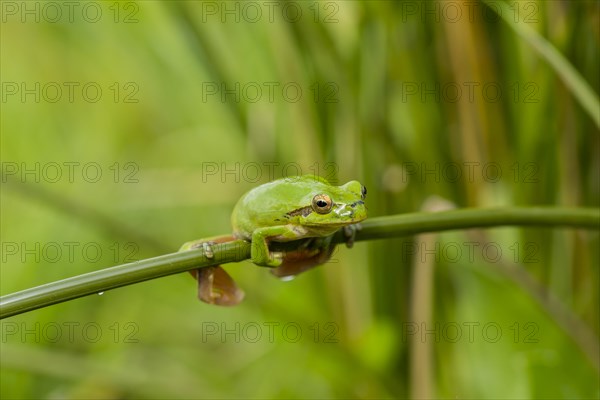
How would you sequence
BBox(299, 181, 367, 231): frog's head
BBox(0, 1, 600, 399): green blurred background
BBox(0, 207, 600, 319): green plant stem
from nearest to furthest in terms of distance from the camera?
BBox(0, 207, 600, 319): green plant stem < BBox(299, 181, 367, 231): frog's head < BBox(0, 1, 600, 399): green blurred background

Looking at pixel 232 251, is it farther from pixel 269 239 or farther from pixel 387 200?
pixel 387 200

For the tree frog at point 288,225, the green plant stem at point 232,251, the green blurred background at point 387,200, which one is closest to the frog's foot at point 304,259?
the tree frog at point 288,225

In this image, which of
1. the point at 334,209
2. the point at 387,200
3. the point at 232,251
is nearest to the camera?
the point at 232,251

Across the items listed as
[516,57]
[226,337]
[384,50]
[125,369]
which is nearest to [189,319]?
[226,337]

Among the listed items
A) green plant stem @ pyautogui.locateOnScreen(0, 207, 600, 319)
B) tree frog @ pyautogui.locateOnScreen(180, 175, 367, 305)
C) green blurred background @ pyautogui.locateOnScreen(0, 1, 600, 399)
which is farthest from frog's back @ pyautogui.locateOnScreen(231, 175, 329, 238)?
green blurred background @ pyautogui.locateOnScreen(0, 1, 600, 399)

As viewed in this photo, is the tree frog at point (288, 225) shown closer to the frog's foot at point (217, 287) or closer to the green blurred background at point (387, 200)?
the frog's foot at point (217, 287)

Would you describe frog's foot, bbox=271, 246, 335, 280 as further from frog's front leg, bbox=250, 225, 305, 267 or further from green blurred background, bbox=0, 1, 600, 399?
green blurred background, bbox=0, 1, 600, 399

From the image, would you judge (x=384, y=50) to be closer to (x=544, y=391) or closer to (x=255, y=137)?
(x=255, y=137)

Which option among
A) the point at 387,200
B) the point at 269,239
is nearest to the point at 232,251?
the point at 269,239

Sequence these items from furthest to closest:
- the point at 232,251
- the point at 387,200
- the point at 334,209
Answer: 1. the point at 387,200
2. the point at 334,209
3. the point at 232,251
